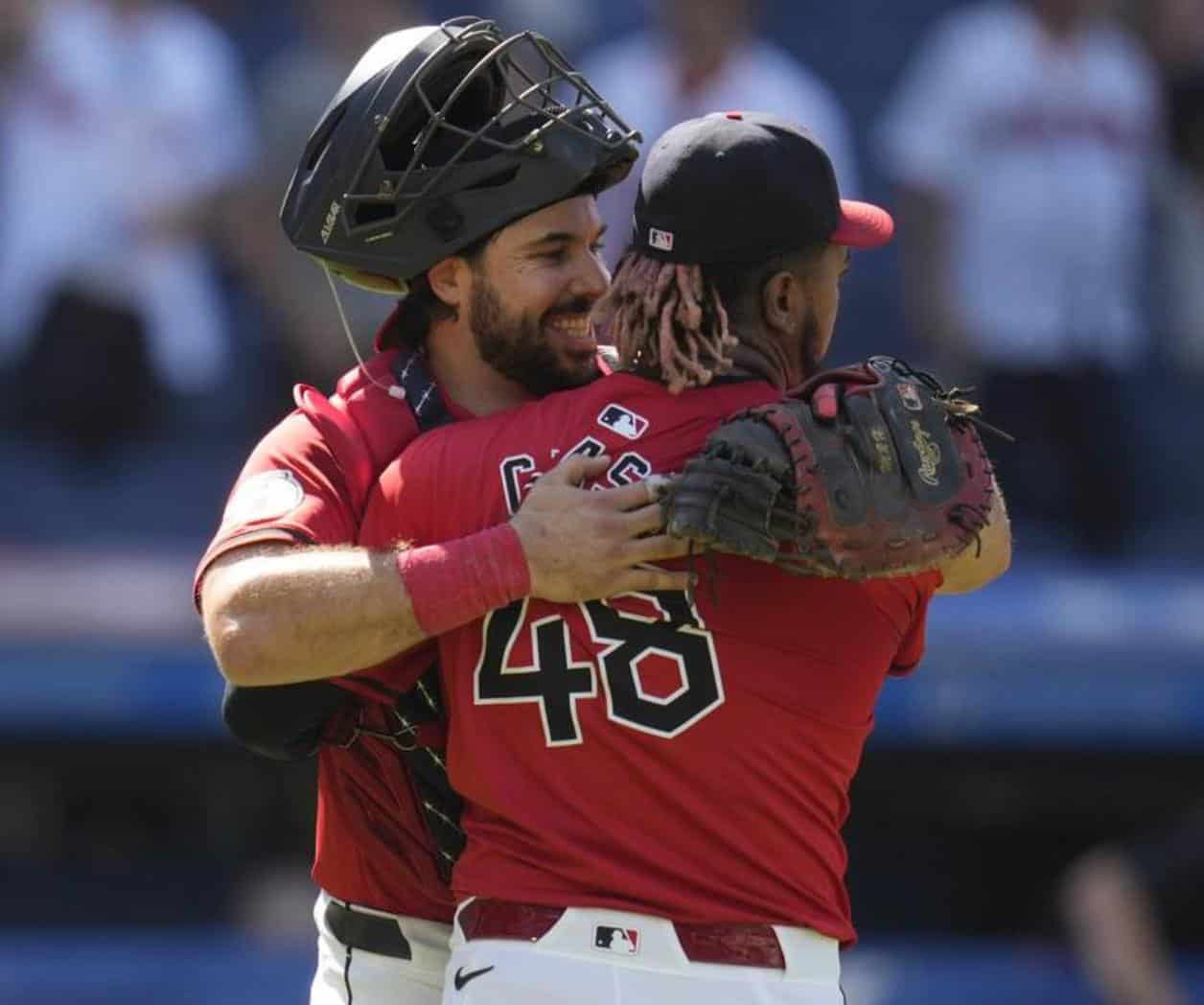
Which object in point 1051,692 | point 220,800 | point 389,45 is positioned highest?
point 389,45

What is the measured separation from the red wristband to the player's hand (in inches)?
0.7

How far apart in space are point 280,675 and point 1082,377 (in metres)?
4.18

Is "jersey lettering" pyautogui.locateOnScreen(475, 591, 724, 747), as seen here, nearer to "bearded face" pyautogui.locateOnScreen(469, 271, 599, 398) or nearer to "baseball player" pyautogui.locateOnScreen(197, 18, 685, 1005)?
"baseball player" pyautogui.locateOnScreen(197, 18, 685, 1005)

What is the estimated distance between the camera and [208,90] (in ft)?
21.2

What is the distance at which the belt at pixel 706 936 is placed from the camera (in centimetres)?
253

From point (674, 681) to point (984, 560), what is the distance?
0.48 meters

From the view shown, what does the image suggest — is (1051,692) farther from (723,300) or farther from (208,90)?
(723,300)

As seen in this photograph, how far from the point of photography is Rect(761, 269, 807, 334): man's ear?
2.63m

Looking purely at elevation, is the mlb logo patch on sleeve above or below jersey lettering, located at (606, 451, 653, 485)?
above

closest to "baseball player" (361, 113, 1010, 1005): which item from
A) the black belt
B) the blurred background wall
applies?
the black belt

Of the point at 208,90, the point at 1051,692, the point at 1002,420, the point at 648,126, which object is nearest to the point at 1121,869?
the point at 1051,692

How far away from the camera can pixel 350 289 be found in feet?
20.5

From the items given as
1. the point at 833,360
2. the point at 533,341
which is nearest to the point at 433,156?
the point at 533,341

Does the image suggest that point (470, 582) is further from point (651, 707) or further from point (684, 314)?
point (684, 314)
